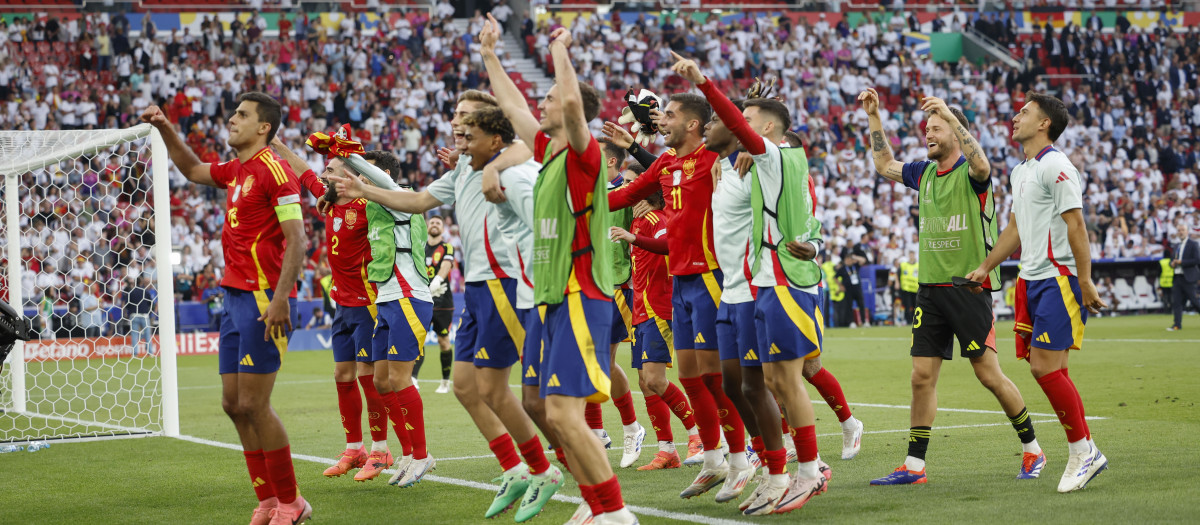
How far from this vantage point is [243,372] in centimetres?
637

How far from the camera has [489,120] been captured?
650 centimetres

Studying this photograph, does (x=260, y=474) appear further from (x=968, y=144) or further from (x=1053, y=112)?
(x=1053, y=112)

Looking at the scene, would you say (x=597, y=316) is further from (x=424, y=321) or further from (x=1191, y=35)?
(x=1191, y=35)

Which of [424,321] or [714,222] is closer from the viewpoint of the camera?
[714,222]

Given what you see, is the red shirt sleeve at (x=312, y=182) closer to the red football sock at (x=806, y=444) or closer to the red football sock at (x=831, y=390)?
the red football sock at (x=806, y=444)

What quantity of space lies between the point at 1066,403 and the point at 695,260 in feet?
7.89

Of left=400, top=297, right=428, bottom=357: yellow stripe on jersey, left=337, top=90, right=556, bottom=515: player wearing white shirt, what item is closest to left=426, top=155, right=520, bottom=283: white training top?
left=337, top=90, right=556, bottom=515: player wearing white shirt

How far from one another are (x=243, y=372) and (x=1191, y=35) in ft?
132

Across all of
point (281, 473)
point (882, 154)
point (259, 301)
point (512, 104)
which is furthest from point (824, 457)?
point (259, 301)

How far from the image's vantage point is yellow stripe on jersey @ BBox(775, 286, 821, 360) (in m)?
6.46

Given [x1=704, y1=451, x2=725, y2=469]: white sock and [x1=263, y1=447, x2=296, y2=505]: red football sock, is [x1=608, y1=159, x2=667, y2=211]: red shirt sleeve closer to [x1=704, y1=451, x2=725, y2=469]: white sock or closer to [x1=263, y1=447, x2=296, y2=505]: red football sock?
[x1=704, y1=451, x2=725, y2=469]: white sock

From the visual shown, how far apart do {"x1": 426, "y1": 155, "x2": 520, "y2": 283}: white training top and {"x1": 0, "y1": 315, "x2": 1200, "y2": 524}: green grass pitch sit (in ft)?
4.67

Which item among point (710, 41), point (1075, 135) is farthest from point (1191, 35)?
point (710, 41)

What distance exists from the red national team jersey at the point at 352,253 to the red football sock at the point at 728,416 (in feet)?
9.07
